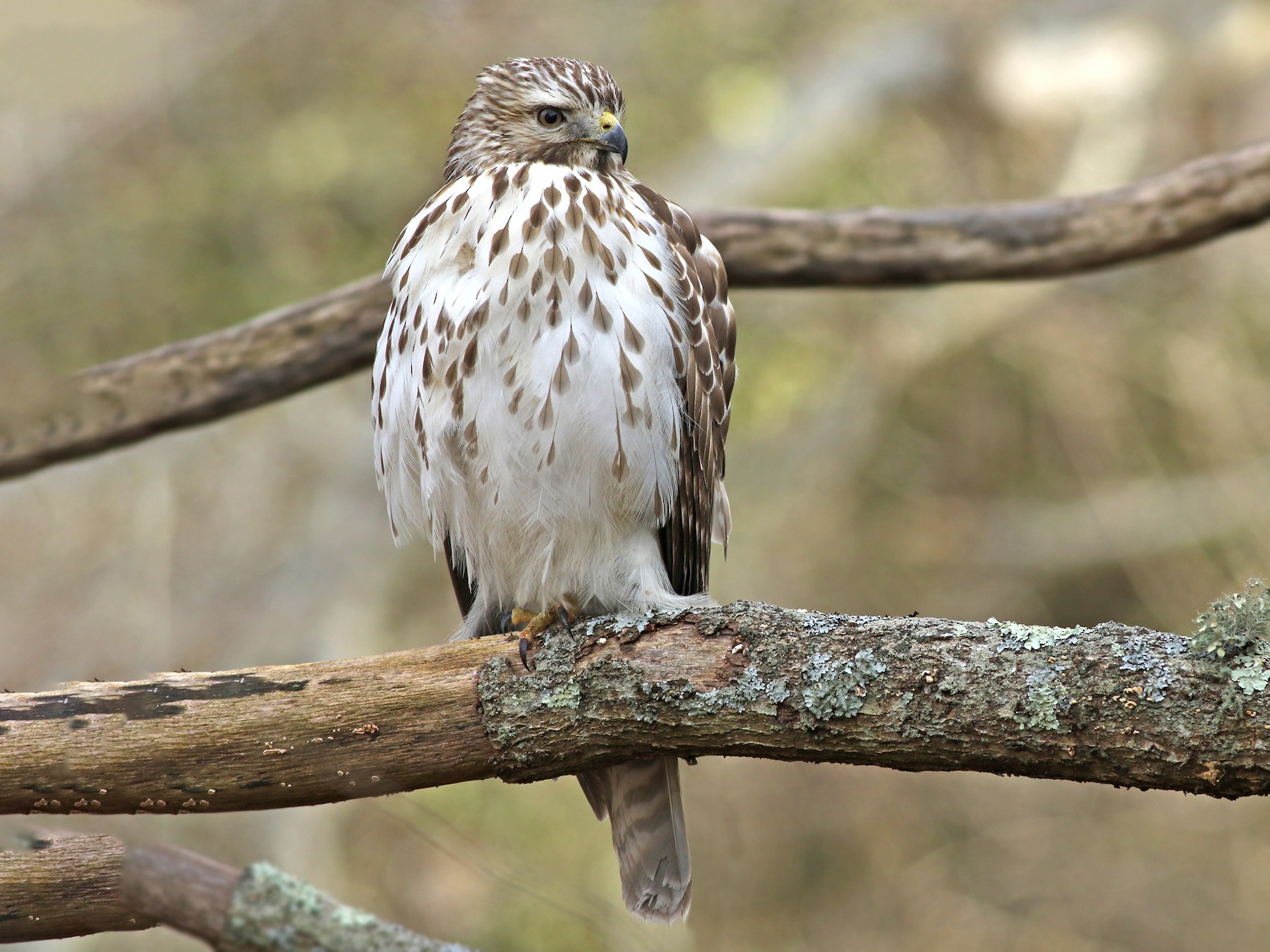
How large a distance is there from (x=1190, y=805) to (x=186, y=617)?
6000 mm

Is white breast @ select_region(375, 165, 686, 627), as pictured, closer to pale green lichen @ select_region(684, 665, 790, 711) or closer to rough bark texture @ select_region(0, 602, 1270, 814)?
rough bark texture @ select_region(0, 602, 1270, 814)

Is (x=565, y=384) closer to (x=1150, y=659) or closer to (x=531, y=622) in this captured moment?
(x=531, y=622)

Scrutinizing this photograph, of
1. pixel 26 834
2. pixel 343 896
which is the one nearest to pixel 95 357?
pixel 343 896

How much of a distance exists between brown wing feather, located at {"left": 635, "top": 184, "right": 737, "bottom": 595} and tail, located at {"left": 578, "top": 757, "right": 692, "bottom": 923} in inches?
19.6

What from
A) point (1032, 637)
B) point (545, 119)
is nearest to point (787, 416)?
point (545, 119)

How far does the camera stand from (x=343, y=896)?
700cm

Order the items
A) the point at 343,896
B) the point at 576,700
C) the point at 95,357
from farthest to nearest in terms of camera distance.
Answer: the point at 343,896 → the point at 95,357 → the point at 576,700

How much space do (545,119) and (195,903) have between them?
217cm

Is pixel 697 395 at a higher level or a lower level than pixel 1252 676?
higher

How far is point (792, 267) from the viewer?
14.3 feet

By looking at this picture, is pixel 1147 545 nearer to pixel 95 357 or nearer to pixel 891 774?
pixel 891 774

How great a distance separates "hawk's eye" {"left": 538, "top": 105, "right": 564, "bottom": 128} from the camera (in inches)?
138

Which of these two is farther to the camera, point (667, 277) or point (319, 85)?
point (319, 85)

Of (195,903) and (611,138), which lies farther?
(611,138)
